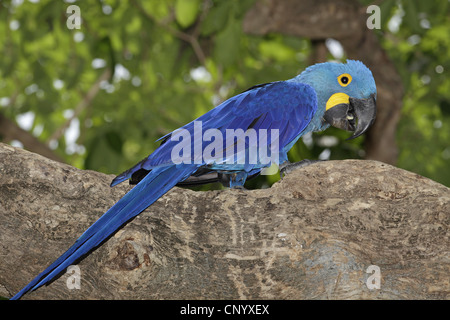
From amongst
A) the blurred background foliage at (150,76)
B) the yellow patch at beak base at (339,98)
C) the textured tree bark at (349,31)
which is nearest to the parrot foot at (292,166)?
the yellow patch at beak base at (339,98)

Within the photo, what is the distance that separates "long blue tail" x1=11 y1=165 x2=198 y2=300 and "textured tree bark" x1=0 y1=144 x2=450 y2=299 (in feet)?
0.20

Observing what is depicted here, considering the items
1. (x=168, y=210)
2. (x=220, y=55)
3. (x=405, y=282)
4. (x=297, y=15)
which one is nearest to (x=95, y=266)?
(x=168, y=210)

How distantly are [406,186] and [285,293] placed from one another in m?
0.72

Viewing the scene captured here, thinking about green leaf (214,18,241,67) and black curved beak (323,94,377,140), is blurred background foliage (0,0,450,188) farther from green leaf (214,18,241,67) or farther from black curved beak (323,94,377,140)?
black curved beak (323,94,377,140)

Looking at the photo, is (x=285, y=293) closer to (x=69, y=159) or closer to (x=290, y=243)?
(x=290, y=243)

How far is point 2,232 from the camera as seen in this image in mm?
2078

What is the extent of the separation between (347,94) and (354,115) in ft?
0.42

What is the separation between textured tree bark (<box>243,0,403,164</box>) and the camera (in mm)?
4395

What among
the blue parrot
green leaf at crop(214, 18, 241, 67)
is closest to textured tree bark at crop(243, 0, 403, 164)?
green leaf at crop(214, 18, 241, 67)

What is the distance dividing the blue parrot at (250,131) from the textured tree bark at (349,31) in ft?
5.47

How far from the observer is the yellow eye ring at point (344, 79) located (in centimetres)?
279

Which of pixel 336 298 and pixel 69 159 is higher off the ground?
pixel 69 159

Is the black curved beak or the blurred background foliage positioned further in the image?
the blurred background foliage

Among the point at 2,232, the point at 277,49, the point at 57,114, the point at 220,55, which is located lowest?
the point at 2,232
